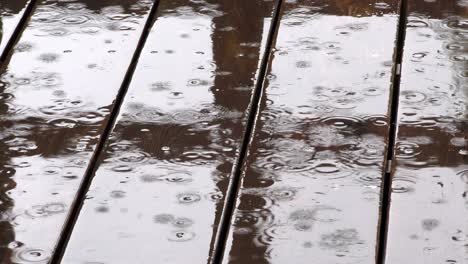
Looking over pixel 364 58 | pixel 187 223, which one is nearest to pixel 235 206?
pixel 187 223

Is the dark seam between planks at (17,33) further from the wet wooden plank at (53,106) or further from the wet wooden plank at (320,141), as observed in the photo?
the wet wooden plank at (320,141)

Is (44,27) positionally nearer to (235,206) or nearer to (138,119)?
(138,119)

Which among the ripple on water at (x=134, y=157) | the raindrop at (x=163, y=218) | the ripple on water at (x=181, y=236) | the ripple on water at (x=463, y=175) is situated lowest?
the ripple on water at (x=181, y=236)

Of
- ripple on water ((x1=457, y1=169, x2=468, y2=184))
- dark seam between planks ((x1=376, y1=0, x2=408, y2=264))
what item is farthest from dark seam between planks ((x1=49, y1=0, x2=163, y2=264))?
ripple on water ((x1=457, y1=169, x2=468, y2=184))

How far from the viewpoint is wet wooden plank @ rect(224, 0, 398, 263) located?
4.67ft

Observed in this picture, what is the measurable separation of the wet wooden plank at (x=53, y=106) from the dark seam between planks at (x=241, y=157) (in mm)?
213

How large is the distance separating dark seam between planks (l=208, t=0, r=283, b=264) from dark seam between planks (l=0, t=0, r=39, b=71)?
42 cm

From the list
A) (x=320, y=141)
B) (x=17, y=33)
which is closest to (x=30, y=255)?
(x=320, y=141)

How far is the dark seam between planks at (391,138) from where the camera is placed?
142 centimetres

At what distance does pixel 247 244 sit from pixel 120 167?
0.82 feet

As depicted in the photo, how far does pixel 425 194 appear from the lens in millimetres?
1490

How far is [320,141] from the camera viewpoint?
1.60 metres

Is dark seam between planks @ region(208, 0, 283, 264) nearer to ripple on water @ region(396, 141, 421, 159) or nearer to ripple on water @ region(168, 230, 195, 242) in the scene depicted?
ripple on water @ region(168, 230, 195, 242)

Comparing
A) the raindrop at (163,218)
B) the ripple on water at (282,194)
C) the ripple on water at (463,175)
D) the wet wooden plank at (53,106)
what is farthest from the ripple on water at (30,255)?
the ripple on water at (463,175)
